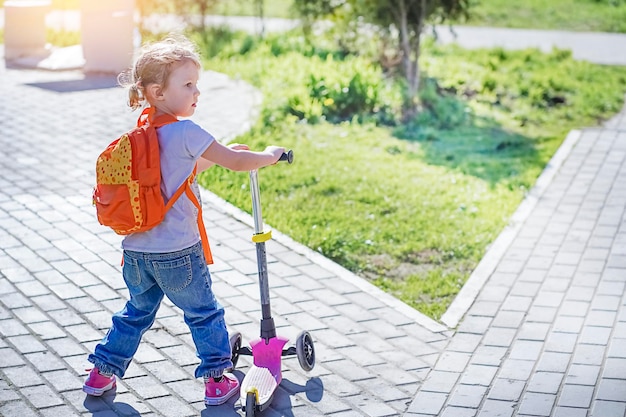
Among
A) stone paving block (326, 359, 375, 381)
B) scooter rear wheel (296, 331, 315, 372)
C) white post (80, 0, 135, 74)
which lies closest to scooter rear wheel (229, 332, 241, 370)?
scooter rear wheel (296, 331, 315, 372)

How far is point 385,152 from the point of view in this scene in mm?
9633

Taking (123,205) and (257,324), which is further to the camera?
(257,324)

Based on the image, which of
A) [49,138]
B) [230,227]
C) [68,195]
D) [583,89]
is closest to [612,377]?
[230,227]

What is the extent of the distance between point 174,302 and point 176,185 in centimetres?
55

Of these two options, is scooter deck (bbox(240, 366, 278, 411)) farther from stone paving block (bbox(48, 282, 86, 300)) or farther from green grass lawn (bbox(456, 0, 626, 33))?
green grass lawn (bbox(456, 0, 626, 33))

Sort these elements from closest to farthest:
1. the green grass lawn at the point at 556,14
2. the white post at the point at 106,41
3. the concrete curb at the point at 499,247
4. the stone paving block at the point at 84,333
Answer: the stone paving block at the point at 84,333, the concrete curb at the point at 499,247, the white post at the point at 106,41, the green grass lawn at the point at 556,14

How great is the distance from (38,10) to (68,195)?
7338mm

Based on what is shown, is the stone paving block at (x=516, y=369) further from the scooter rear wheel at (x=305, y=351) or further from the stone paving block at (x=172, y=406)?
the stone paving block at (x=172, y=406)

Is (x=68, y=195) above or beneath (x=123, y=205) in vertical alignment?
beneath

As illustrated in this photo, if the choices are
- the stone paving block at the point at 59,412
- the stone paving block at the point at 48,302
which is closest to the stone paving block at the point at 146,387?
the stone paving block at the point at 59,412

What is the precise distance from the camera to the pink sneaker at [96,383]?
190 inches

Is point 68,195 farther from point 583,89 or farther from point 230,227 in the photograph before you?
point 583,89

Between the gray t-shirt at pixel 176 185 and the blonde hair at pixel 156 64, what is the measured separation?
0.20 metres

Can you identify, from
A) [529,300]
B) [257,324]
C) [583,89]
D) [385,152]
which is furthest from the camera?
[583,89]
